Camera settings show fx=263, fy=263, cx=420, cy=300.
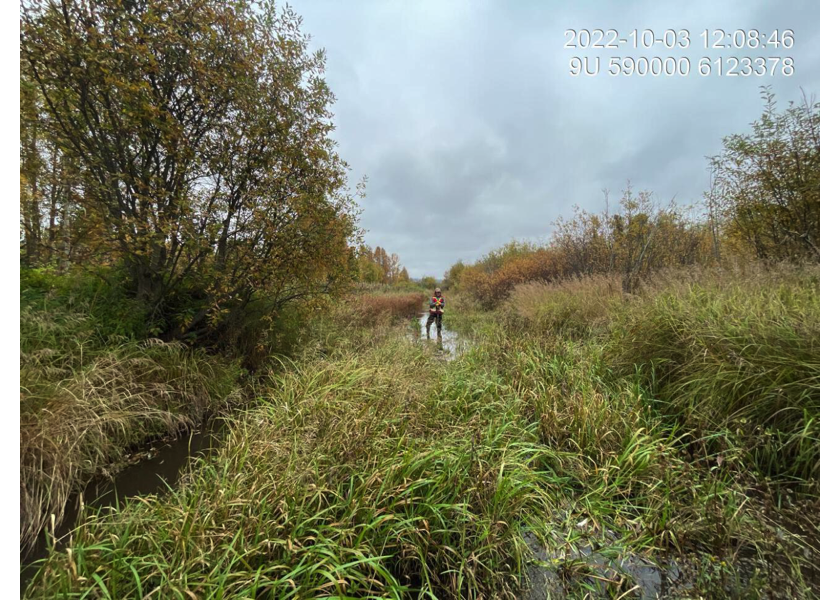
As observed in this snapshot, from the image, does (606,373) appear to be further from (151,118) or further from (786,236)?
(151,118)

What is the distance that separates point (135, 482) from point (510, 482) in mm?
3673

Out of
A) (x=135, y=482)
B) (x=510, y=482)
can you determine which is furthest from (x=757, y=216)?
(x=135, y=482)

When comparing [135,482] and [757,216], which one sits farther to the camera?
[757,216]

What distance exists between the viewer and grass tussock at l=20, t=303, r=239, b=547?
2.31 metres

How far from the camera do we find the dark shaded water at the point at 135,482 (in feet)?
6.87

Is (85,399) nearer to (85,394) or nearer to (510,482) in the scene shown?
(85,394)

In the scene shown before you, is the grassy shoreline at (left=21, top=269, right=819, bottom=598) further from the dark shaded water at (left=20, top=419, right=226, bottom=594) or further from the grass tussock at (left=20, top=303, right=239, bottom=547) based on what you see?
the grass tussock at (left=20, top=303, right=239, bottom=547)

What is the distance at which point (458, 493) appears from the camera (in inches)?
71.8

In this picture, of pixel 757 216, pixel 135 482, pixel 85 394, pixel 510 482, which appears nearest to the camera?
pixel 510 482

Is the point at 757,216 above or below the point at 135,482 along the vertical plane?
above

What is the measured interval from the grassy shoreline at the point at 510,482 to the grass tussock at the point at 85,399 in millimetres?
941

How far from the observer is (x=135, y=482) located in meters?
2.67

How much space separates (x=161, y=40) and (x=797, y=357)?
7.73 metres

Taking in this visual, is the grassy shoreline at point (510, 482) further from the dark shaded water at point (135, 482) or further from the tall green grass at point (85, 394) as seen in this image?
the tall green grass at point (85, 394)
